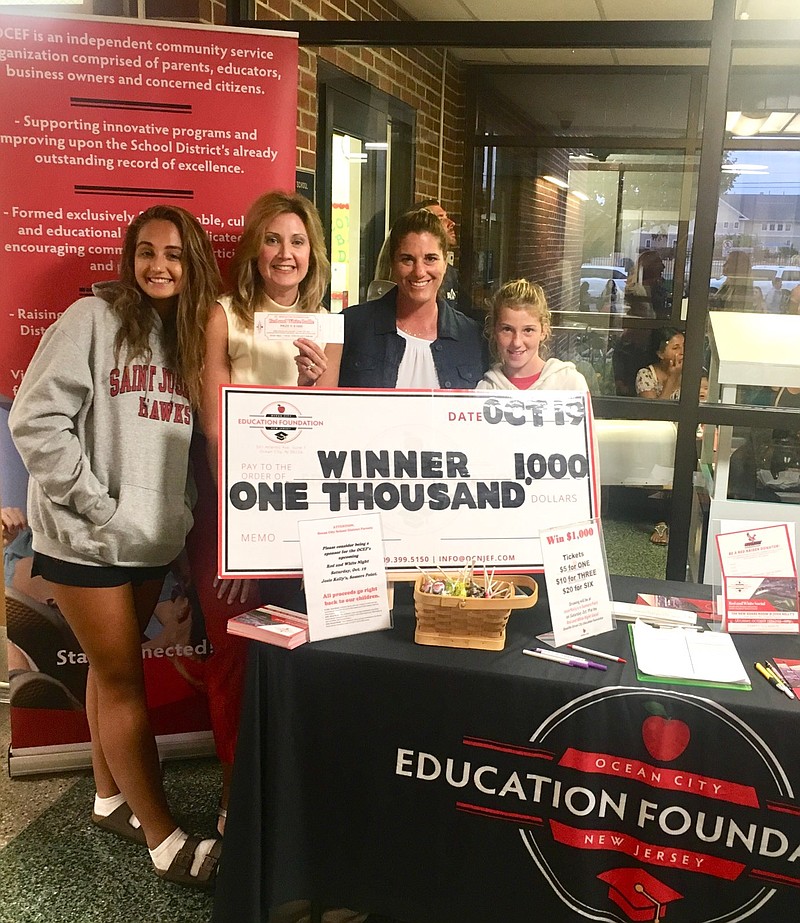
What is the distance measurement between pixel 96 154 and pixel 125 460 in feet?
2.80

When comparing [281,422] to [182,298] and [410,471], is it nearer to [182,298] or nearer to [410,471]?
[410,471]

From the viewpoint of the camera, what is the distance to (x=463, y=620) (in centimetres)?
147

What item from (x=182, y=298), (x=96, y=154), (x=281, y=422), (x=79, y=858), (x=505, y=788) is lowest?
(x=79, y=858)

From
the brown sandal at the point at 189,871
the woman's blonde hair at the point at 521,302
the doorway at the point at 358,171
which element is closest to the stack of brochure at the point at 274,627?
the brown sandal at the point at 189,871

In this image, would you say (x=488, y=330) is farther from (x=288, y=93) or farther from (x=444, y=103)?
(x=444, y=103)

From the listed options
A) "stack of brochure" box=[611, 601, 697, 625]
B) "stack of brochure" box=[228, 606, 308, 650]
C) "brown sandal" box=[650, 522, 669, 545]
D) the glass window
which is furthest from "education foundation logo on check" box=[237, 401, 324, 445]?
"brown sandal" box=[650, 522, 669, 545]

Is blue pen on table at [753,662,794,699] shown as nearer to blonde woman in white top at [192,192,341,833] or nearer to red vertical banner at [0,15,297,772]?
blonde woman in white top at [192,192,341,833]

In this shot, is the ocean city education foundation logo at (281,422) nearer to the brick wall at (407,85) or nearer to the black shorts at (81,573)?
the black shorts at (81,573)

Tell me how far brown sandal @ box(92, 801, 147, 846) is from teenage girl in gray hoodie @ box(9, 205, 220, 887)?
0.09 meters

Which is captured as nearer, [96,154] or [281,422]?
[281,422]

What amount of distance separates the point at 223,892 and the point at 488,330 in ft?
4.62

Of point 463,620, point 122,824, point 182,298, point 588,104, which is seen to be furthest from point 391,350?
point 588,104

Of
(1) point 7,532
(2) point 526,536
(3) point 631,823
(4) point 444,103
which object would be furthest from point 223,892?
(4) point 444,103

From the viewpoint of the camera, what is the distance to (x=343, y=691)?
146 cm
